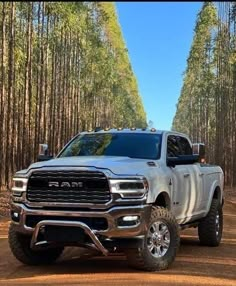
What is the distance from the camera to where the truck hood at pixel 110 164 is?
7.28m

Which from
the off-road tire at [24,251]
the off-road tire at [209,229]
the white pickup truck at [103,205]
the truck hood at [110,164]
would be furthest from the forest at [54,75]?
the truck hood at [110,164]

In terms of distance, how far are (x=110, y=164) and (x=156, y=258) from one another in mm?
1375

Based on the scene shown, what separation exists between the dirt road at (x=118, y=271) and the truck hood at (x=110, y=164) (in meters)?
1.33

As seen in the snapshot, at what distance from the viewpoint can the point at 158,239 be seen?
24.8 ft

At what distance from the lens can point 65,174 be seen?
7.31 metres

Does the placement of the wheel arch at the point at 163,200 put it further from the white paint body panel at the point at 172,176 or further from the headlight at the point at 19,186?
the headlight at the point at 19,186

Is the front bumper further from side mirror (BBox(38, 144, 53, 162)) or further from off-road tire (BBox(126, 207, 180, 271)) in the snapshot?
side mirror (BBox(38, 144, 53, 162))

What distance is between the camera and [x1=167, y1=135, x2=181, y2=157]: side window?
8.98 meters

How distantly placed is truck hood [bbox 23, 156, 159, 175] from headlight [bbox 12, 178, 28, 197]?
18cm

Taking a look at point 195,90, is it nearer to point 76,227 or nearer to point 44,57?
point 44,57

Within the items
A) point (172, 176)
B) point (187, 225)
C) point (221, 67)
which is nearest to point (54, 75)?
point (221, 67)

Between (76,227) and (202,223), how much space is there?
3.68 m

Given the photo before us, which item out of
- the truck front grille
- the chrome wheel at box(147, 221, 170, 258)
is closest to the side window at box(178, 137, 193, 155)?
the chrome wheel at box(147, 221, 170, 258)

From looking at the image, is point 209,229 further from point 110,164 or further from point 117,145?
point 110,164
